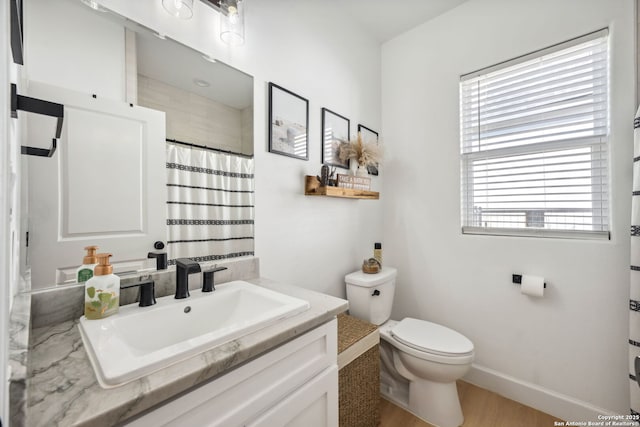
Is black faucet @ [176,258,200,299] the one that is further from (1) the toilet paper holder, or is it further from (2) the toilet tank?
(1) the toilet paper holder

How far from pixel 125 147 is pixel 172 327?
64 centimetres

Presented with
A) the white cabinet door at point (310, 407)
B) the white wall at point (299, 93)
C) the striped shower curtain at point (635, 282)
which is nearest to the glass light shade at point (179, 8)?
the white wall at point (299, 93)

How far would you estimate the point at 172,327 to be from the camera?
0.90m

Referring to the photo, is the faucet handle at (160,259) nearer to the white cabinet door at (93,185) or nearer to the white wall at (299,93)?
the white cabinet door at (93,185)

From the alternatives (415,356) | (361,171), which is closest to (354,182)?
(361,171)

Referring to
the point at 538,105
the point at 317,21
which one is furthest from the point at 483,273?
the point at 317,21

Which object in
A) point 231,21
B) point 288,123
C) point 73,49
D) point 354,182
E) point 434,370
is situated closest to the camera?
point 73,49

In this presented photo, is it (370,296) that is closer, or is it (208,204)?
(208,204)

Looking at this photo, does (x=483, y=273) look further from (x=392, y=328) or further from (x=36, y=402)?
(x=36, y=402)

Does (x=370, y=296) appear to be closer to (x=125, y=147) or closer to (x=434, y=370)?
(x=434, y=370)

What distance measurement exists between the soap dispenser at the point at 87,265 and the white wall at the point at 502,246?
6.21ft

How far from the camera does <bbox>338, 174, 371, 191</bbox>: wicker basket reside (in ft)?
5.73

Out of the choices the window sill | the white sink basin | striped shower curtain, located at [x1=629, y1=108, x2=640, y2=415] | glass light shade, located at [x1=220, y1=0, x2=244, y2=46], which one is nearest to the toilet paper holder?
the window sill

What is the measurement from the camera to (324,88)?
1.80m
